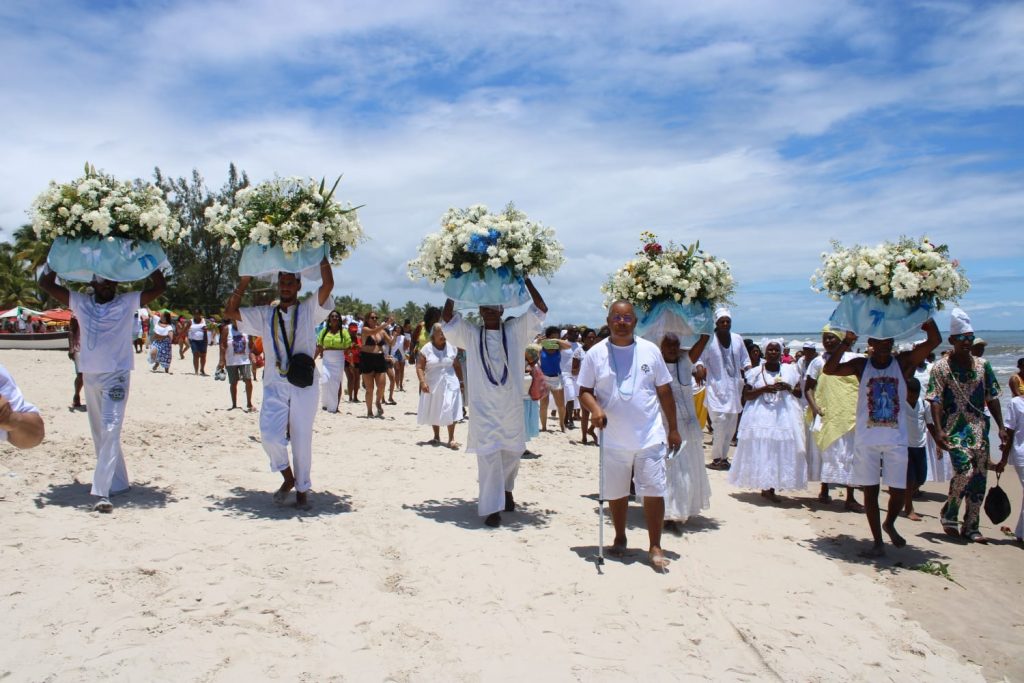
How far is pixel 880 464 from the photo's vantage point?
6.98 metres

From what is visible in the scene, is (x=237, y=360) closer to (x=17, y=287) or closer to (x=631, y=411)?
(x=631, y=411)

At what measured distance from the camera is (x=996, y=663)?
5137mm

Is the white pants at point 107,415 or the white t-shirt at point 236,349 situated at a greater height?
the white t-shirt at point 236,349

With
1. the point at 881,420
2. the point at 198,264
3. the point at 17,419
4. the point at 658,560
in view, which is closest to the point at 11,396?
the point at 17,419

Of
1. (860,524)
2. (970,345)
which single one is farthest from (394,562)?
(970,345)

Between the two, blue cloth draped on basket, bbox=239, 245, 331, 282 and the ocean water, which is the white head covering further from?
blue cloth draped on basket, bbox=239, 245, 331, 282

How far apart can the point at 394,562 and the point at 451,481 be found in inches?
129

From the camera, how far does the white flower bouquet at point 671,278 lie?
763cm

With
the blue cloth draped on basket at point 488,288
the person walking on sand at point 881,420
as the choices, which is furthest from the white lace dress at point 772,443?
the blue cloth draped on basket at point 488,288

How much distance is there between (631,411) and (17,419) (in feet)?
14.2

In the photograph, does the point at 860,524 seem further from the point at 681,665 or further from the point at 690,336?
the point at 681,665

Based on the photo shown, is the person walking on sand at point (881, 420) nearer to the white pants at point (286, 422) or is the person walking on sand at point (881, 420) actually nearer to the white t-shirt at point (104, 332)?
the white pants at point (286, 422)

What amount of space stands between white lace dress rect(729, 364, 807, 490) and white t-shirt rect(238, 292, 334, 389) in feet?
17.3

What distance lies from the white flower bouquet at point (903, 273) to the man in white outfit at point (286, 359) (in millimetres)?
4909
